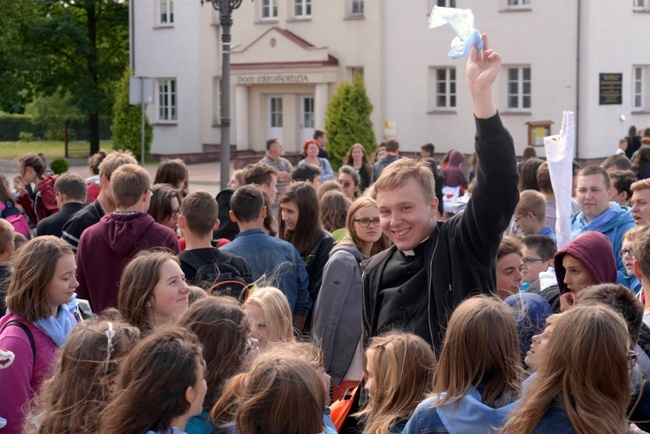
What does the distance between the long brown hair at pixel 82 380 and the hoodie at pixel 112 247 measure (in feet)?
8.47

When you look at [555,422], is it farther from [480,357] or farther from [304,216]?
[304,216]

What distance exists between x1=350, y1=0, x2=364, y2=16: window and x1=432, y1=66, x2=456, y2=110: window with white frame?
4.03 meters

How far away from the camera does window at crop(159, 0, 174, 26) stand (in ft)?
137

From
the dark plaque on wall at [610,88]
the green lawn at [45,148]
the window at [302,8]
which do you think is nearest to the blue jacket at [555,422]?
the dark plaque on wall at [610,88]

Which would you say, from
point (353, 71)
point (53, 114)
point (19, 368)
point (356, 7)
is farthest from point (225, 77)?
point (53, 114)

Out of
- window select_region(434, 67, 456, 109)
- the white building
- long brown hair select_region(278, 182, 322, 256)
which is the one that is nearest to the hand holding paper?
long brown hair select_region(278, 182, 322, 256)

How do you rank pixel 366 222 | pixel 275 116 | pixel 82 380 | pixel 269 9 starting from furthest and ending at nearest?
pixel 275 116 < pixel 269 9 < pixel 366 222 < pixel 82 380

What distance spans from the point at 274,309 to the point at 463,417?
5.82ft

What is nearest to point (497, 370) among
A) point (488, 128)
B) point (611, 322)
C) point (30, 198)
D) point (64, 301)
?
point (611, 322)

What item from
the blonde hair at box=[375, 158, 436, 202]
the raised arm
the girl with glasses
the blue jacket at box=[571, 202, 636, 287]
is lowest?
the girl with glasses

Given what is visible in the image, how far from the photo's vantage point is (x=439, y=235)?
15.0ft

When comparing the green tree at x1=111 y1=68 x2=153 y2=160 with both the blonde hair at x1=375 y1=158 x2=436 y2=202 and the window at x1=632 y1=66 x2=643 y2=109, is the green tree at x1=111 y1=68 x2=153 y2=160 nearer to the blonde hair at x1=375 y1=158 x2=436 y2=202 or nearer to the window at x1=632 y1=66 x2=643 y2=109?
the window at x1=632 y1=66 x2=643 y2=109

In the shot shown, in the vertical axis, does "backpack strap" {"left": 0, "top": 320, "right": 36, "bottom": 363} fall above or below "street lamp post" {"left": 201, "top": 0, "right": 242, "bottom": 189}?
below

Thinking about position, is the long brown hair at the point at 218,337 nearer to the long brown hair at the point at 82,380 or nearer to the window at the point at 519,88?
the long brown hair at the point at 82,380
